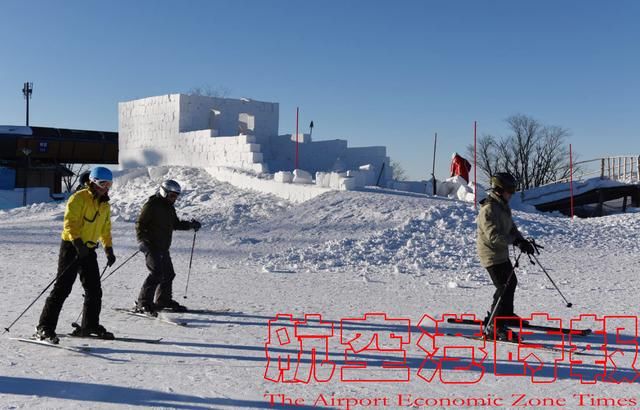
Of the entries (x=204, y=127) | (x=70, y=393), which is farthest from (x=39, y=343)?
(x=204, y=127)

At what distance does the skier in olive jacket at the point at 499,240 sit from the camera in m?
6.62

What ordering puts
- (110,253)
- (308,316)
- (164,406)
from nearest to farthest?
1. (164,406)
2. (110,253)
3. (308,316)

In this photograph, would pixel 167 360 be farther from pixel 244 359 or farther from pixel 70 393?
pixel 70 393

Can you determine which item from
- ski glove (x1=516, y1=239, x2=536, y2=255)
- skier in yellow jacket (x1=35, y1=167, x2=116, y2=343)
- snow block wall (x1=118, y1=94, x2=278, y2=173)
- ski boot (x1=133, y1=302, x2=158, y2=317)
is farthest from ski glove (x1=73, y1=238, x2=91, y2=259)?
snow block wall (x1=118, y1=94, x2=278, y2=173)

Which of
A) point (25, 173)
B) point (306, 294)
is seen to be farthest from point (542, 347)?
point (25, 173)

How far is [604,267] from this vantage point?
41.2 feet

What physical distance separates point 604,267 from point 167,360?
942 centimetres

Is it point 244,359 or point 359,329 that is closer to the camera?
point 244,359

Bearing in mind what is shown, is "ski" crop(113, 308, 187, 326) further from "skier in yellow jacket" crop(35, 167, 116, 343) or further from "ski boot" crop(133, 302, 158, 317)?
"skier in yellow jacket" crop(35, 167, 116, 343)

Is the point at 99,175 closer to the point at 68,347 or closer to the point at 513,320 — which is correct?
the point at 68,347

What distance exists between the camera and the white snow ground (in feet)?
16.3

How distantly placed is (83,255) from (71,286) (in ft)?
1.26

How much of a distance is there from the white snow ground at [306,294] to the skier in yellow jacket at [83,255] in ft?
0.75

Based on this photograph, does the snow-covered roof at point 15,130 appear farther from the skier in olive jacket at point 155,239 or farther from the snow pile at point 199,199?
the skier in olive jacket at point 155,239
